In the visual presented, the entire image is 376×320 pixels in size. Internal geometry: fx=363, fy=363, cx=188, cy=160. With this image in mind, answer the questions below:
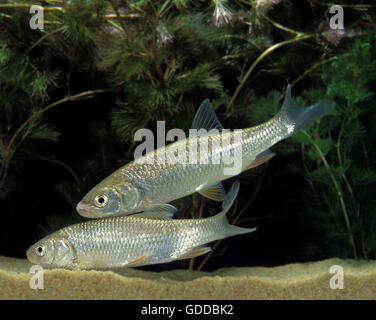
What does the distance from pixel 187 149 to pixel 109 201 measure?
24.0 inches

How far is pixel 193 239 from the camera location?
8.31ft

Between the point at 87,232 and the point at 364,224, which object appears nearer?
the point at 87,232

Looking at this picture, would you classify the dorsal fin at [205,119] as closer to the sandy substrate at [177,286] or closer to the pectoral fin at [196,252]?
the pectoral fin at [196,252]

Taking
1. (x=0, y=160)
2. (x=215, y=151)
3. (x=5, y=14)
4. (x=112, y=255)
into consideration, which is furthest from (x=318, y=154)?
(x=5, y=14)

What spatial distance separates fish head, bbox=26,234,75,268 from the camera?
2.37 m

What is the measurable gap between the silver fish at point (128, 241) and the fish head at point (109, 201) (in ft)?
0.55

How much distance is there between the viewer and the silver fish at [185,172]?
2.33 metres

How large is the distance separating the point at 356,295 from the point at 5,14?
463cm

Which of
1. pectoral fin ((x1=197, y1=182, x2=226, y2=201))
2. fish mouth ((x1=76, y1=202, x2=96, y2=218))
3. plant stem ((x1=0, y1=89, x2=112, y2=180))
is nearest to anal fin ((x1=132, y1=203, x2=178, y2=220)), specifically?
pectoral fin ((x1=197, y1=182, x2=226, y2=201))

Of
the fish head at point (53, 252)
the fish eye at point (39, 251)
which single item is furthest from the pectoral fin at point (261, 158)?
the fish eye at point (39, 251)

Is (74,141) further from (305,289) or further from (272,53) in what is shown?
(305,289)

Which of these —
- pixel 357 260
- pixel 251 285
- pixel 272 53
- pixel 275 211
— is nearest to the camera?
pixel 251 285

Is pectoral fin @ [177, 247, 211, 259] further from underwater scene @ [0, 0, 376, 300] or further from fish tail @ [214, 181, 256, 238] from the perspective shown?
fish tail @ [214, 181, 256, 238]

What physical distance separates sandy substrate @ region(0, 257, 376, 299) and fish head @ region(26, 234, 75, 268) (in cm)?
40
